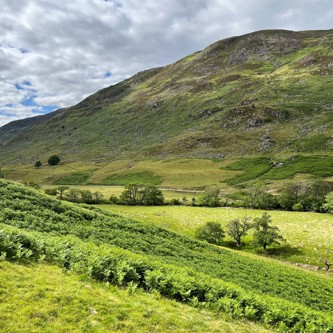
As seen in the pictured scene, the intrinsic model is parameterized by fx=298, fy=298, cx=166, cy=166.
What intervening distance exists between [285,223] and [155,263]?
65.2m

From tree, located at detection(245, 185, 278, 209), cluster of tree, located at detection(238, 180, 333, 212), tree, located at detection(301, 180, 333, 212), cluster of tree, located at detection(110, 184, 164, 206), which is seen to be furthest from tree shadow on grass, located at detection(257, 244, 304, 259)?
cluster of tree, located at detection(110, 184, 164, 206)

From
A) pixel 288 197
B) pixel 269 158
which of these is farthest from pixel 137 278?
pixel 269 158

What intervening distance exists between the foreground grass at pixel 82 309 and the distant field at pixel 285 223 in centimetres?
3476

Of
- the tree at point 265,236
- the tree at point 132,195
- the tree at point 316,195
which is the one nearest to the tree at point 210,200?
the tree at point 132,195

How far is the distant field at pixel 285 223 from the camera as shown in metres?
59.1

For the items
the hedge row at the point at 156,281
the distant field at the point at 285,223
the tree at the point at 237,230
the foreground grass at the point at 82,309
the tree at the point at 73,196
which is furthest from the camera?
the tree at the point at 73,196

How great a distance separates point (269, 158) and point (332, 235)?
398 feet

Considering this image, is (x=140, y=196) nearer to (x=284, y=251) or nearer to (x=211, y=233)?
(x=211, y=233)

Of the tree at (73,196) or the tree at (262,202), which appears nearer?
the tree at (262,202)

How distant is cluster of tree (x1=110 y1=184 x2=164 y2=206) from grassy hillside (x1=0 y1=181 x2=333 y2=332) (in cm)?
6702

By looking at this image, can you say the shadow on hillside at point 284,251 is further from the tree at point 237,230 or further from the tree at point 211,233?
the tree at point 211,233

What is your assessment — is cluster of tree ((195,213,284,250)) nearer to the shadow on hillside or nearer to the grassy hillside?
the shadow on hillside

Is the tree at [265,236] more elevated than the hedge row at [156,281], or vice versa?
the hedge row at [156,281]

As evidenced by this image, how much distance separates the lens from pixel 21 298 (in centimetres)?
1295
